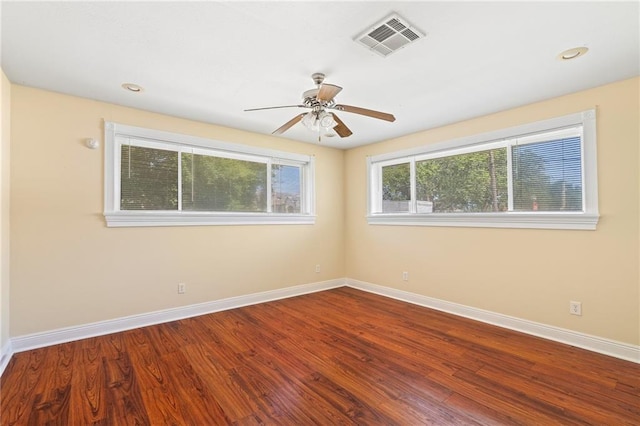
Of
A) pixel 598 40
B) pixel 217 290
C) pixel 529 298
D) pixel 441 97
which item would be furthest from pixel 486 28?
pixel 217 290

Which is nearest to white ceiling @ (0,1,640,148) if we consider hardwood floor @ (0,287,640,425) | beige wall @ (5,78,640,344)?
beige wall @ (5,78,640,344)

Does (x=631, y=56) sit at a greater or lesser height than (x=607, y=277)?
greater

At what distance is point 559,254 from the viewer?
300 cm

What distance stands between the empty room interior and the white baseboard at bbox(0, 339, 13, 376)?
0.03 meters

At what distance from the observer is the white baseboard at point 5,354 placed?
241cm

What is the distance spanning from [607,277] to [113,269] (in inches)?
193

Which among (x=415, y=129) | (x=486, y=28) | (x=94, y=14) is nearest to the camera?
(x=94, y=14)

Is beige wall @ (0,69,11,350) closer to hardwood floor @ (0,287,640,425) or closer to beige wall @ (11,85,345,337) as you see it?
beige wall @ (11,85,345,337)

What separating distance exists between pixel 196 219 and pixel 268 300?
157cm

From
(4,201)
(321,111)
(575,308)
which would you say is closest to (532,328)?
(575,308)

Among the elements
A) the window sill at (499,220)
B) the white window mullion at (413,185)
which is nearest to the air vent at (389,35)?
the window sill at (499,220)

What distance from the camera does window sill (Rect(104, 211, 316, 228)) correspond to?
10.6 feet

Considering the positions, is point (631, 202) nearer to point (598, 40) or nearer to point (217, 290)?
point (598, 40)

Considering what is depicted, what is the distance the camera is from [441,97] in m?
3.03
